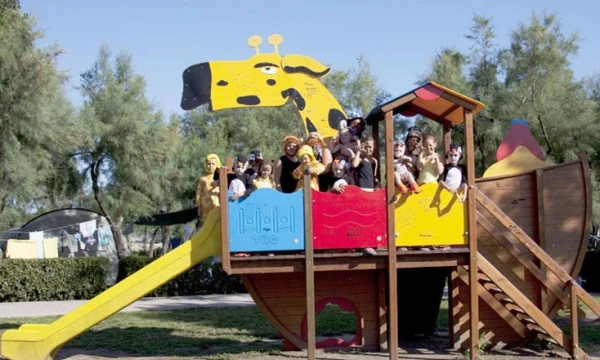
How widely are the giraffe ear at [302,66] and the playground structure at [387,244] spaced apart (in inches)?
0.7

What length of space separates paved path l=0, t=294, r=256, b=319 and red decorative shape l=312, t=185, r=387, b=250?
29.7ft

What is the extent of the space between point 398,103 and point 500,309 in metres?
2.96

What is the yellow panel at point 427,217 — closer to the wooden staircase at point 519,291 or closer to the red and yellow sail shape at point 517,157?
the wooden staircase at point 519,291

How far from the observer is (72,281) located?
2053 centimetres

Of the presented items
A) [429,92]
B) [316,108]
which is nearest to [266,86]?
[316,108]

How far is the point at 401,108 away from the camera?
395 inches

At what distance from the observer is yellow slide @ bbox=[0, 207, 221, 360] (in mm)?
8945

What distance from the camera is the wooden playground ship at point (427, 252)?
351 inches

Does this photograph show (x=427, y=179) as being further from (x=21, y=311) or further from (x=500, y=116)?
(x=500, y=116)

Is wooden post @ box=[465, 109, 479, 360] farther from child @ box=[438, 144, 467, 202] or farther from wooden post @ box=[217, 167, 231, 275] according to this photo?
wooden post @ box=[217, 167, 231, 275]

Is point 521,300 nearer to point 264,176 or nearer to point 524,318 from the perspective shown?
point 524,318

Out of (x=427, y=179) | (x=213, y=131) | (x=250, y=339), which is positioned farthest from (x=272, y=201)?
(x=213, y=131)

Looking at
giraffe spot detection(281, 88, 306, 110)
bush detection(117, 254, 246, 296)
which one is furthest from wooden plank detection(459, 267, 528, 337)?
bush detection(117, 254, 246, 296)

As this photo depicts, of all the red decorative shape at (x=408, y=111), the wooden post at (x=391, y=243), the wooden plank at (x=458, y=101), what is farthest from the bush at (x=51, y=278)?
the wooden plank at (x=458, y=101)
